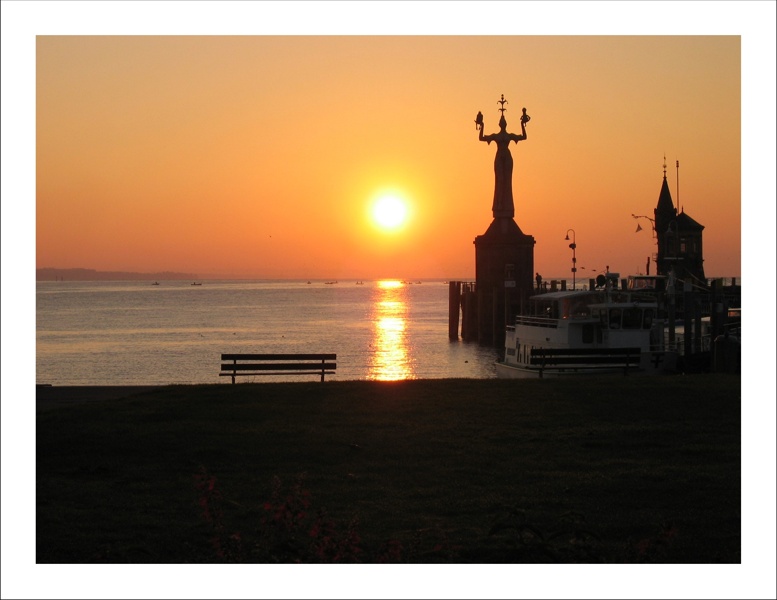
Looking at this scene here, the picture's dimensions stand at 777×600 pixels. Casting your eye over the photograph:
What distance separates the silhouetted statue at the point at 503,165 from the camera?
239 ft

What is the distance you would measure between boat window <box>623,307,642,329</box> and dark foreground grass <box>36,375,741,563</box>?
1516 cm

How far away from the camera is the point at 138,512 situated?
12.0 metres

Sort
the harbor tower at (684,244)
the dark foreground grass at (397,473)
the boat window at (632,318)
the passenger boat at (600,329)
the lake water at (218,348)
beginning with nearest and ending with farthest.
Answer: the dark foreground grass at (397,473) < the passenger boat at (600,329) < the boat window at (632,318) < the lake water at (218,348) < the harbor tower at (684,244)

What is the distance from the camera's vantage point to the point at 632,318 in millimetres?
36531

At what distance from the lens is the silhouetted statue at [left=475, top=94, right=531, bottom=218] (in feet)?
239

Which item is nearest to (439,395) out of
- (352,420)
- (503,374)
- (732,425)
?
(352,420)

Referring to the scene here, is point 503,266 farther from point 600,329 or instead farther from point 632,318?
point 600,329

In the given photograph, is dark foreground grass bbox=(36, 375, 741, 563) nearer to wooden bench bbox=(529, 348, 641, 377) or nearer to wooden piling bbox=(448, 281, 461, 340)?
wooden bench bbox=(529, 348, 641, 377)

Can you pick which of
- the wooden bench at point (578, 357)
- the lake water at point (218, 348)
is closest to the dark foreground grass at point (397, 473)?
the wooden bench at point (578, 357)

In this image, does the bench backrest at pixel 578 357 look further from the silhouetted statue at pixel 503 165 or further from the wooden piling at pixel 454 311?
the wooden piling at pixel 454 311

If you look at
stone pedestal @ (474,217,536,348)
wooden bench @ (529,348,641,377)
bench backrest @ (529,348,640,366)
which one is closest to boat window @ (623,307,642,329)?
wooden bench @ (529,348,641,377)

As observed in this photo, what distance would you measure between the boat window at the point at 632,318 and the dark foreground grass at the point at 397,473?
15164 millimetres

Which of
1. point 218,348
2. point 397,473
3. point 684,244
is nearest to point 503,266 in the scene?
point 218,348

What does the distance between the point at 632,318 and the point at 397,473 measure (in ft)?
80.7
